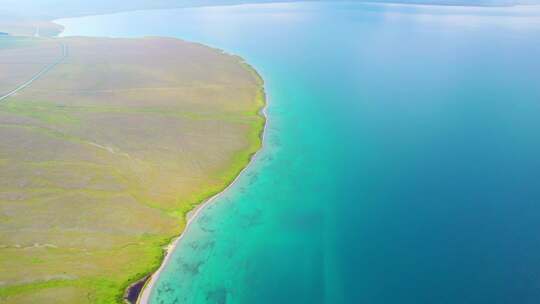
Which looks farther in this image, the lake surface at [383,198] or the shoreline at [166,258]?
the shoreline at [166,258]

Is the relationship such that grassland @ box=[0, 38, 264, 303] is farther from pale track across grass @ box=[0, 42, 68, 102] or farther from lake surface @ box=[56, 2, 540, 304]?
lake surface @ box=[56, 2, 540, 304]

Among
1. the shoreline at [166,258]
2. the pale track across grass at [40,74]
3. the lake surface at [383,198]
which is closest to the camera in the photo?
the lake surface at [383,198]

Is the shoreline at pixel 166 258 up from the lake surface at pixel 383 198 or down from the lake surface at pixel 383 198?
down

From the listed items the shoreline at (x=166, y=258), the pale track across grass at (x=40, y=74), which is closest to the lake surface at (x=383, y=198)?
the shoreline at (x=166, y=258)

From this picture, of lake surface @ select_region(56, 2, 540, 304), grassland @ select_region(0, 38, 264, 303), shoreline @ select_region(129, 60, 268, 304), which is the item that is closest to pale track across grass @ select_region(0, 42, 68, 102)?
grassland @ select_region(0, 38, 264, 303)

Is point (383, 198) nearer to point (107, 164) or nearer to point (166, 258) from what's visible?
point (166, 258)

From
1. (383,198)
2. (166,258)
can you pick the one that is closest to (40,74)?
(166,258)

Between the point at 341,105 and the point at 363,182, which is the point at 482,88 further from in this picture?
the point at 363,182

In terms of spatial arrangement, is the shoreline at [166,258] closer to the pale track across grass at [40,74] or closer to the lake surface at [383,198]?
the lake surface at [383,198]
